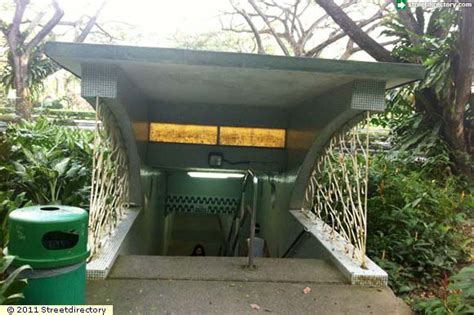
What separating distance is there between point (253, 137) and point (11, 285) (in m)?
4.86

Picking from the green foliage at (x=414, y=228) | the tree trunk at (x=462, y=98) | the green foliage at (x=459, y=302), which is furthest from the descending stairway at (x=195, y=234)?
Answer: the green foliage at (x=459, y=302)

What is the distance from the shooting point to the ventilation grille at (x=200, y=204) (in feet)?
27.0

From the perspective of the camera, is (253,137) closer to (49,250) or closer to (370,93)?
(370,93)

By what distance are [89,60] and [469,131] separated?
6704mm

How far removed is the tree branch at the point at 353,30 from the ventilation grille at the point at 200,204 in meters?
4.13

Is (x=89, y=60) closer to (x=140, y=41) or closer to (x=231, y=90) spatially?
(x=231, y=90)

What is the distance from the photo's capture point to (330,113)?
13.8ft

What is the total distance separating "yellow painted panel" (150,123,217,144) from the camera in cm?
622

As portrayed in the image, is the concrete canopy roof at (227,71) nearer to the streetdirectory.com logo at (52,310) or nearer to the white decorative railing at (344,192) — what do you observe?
the white decorative railing at (344,192)

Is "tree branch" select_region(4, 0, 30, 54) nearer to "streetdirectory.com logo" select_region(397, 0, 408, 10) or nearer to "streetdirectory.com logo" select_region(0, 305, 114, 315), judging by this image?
"streetdirectory.com logo" select_region(397, 0, 408, 10)

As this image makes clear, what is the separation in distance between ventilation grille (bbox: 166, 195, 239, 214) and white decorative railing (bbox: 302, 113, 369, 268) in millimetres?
2948

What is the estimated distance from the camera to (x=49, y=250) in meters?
1.98

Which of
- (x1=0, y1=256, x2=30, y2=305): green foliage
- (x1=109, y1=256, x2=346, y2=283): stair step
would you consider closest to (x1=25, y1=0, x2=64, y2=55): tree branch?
(x1=109, y1=256, x2=346, y2=283): stair step

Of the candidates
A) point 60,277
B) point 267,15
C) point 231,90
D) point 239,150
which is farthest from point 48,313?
point 267,15
